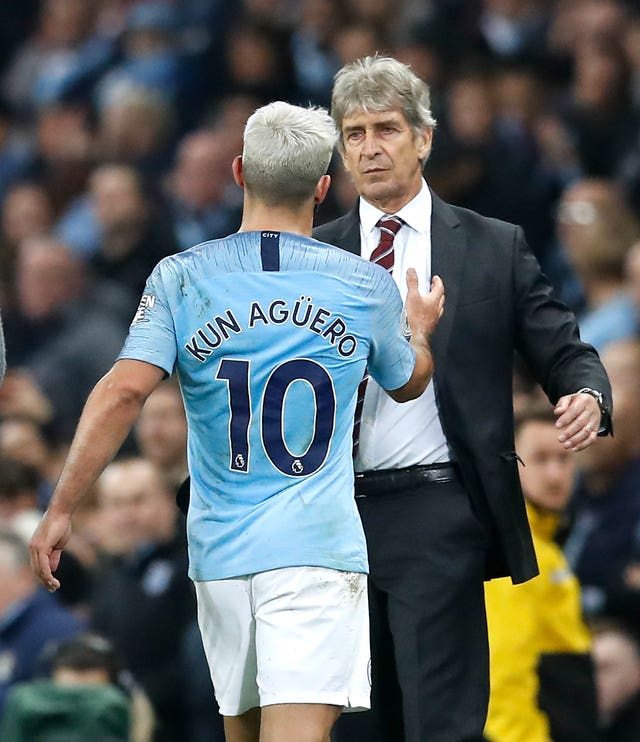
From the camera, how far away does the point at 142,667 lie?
7062 millimetres

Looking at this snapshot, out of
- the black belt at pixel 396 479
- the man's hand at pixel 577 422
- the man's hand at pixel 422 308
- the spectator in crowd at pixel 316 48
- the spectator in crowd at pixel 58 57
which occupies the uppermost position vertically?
the spectator in crowd at pixel 58 57

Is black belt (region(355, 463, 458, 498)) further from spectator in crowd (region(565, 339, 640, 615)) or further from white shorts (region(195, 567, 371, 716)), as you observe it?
spectator in crowd (region(565, 339, 640, 615))

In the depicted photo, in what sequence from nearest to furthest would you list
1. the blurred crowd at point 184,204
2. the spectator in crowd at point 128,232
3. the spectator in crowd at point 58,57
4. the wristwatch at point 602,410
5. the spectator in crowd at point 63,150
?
1. the wristwatch at point 602,410
2. the blurred crowd at point 184,204
3. the spectator in crowd at point 128,232
4. the spectator in crowd at point 63,150
5. the spectator in crowd at point 58,57

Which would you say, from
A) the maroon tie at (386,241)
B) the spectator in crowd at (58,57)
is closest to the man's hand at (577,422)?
the maroon tie at (386,241)

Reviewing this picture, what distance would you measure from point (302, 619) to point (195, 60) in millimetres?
8320

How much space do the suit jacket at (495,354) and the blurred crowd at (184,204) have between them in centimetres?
145

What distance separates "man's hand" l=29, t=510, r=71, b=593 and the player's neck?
2.60ft

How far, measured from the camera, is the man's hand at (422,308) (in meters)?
4.32

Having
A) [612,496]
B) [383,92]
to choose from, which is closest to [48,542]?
[383,92]

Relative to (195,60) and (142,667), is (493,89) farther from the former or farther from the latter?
(142,667)

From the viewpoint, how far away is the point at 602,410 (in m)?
4.50

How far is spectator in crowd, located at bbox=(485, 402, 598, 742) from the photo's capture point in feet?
18.1

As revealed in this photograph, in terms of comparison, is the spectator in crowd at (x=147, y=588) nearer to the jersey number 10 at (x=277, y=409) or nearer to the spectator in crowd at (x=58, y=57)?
the jersey number 10 at (x=277, y=409)

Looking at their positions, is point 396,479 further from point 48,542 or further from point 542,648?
point 542,648
